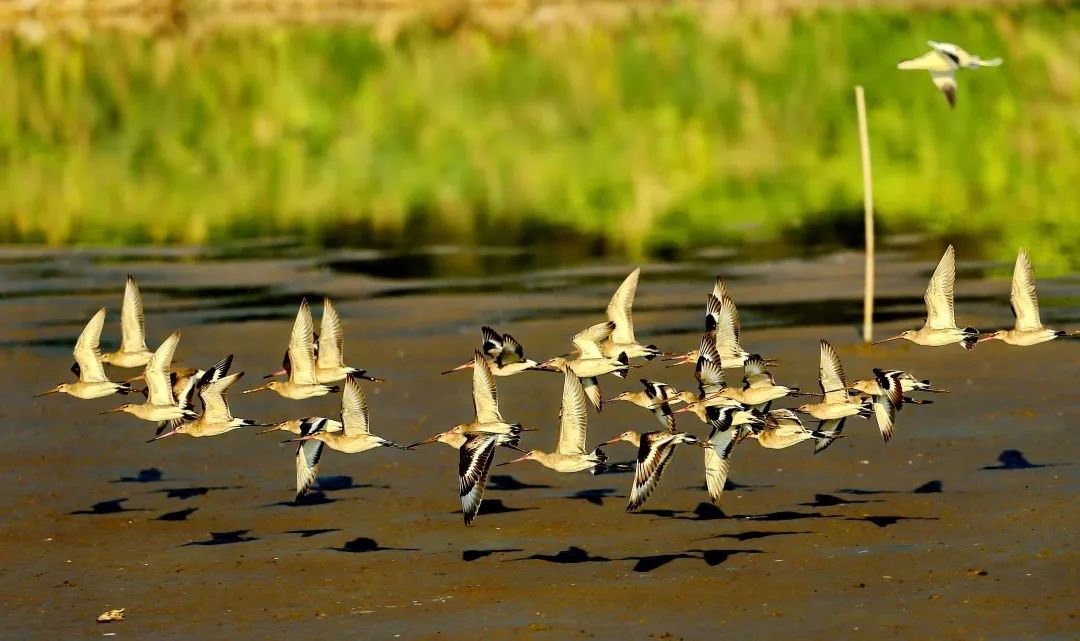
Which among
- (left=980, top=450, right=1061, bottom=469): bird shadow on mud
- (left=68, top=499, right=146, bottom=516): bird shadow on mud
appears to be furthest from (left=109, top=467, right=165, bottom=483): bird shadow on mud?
(left=980, top=450, right=1061, bottom=469): bird shadow on mud

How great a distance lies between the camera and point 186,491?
2552cm

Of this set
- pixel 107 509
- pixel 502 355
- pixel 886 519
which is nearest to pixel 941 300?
pixel 886 519

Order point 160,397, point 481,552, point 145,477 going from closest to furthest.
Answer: point 481,552 → point 160,397 → point 145,477

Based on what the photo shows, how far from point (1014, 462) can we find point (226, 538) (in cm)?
929

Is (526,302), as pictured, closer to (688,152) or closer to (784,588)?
(784,588)

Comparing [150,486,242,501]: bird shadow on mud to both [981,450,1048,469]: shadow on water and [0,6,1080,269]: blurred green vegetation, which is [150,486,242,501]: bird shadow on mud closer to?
[981,450,1048,469]: shadow on water

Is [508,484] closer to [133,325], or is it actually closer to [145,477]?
[145,477]

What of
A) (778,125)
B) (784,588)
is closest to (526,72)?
(778,125)

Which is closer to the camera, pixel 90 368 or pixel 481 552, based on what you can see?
pixel 481 552

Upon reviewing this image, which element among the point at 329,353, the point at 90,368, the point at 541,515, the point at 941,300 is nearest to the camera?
the point at 541,515

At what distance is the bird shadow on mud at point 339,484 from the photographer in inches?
989

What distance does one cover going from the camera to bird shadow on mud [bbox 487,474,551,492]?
2475 cm

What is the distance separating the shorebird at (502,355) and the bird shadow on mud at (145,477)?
151 inches

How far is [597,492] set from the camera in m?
24.4
